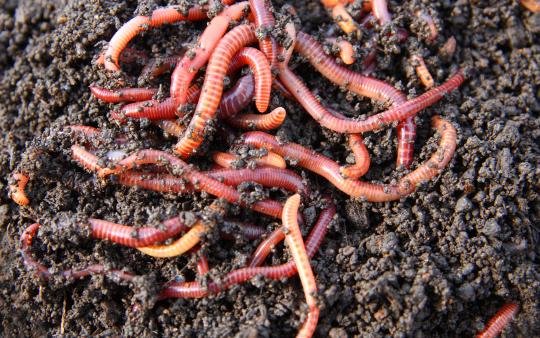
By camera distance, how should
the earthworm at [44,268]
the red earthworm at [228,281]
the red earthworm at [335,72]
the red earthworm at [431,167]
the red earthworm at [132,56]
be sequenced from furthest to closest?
the red earthworm at [335,72]
the red earthworm at [132,56]
the red earthworm at [431,167]
the earthworm at [44,268]
the red earthworm at [228,281]

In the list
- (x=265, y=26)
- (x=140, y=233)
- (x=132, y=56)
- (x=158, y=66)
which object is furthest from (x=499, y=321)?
(x=132, y=56)

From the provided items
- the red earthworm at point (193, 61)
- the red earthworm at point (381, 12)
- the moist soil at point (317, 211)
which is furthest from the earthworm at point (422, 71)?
the red earthworm at point (193, 61)

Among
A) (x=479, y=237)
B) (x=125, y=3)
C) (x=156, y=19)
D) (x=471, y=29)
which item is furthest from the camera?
(x=471, y=29)

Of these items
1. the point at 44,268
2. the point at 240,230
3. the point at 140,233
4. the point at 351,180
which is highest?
the point at 351,180

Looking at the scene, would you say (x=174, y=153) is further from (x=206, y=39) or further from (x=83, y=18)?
(x=83, y=18)

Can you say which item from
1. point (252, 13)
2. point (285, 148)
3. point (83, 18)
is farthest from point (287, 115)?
point (83, 18)

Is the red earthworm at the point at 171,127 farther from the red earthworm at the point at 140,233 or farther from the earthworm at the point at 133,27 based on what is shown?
the red earthworm at the point at 140,233

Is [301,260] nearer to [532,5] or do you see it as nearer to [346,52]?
[346,52]
